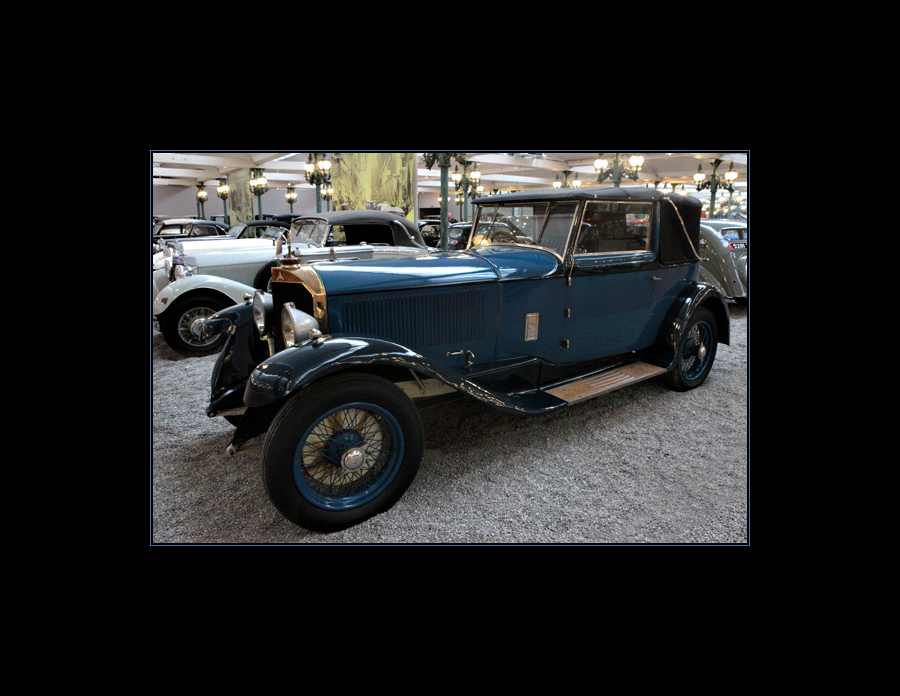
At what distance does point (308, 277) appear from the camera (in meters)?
3.32

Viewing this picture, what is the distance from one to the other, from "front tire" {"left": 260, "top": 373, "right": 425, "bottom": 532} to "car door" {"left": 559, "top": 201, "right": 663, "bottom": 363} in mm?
1786

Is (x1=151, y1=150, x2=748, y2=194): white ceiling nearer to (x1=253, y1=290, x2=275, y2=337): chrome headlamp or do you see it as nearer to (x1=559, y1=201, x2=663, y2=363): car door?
(x1=559, y1=201, x2=663, y2=363): car door

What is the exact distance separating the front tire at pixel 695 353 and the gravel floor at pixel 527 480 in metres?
0.20

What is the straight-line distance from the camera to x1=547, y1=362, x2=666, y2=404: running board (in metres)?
3.97

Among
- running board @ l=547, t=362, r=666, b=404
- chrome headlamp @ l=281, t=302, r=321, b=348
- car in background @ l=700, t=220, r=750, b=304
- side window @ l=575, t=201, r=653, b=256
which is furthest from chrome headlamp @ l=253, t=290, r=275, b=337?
car in background @ l=700, t=220, r=750, b=304

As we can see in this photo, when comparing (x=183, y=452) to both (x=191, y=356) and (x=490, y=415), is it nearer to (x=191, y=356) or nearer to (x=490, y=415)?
Answer: (x=490, y=415)

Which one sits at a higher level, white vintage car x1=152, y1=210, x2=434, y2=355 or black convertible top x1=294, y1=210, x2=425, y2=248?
black convertible top x1=294, y1=210, x2=425, y2=248

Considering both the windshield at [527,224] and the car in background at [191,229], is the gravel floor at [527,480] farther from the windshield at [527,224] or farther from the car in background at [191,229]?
the car in background at [191,229]

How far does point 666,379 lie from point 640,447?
4.54ft

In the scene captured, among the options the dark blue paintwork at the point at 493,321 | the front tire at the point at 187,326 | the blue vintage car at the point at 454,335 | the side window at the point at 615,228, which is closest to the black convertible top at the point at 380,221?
the front tire at the point at 187,326

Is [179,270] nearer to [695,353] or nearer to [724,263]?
[695,353]

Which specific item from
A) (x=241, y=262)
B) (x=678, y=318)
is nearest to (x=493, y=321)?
(x=678, y=318)
